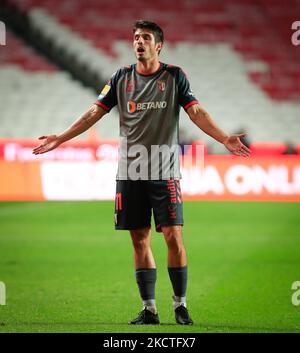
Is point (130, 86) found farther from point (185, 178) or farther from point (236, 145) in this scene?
point (185, 178)

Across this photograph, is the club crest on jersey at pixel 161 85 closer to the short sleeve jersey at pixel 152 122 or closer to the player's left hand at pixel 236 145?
the short sleeve jersey at pixel 152 122

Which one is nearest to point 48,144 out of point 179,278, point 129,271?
point 179,278

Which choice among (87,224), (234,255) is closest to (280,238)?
(234,255)

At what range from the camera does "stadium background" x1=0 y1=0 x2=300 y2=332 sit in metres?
6.68

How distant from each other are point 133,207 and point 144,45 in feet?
3.35

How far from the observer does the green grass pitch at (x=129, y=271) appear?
5.75 metres

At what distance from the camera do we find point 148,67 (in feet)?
18.0

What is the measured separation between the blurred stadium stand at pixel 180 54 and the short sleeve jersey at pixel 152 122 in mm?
13635

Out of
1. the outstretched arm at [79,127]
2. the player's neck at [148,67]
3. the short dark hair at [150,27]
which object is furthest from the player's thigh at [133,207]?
the short dark hair at [150,27]

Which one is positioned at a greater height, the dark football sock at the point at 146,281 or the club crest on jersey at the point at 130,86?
the club crest on jersey at the point at 130,86

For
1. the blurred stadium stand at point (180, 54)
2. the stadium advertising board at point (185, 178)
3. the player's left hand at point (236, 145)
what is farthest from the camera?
the blurred stadium stand at point (180, 54)

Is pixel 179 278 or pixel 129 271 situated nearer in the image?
pixel 179 278

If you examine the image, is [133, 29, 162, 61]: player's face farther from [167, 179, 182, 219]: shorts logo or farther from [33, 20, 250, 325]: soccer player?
[167, 179, 182, 219]: shorts logo

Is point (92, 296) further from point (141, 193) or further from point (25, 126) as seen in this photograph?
point (25, 126)
